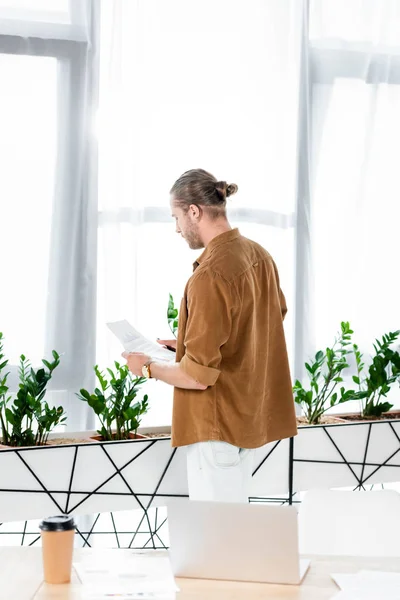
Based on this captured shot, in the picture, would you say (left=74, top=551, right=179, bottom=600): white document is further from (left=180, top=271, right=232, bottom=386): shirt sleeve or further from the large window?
the large window

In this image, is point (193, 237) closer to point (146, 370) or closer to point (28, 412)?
point (146, 370)

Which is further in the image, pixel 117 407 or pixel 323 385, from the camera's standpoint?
pixel 323 385

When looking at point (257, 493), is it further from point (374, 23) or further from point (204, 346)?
point (374, 23)

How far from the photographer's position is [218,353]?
2.75 meters

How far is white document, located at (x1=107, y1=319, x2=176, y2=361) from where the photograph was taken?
10.0ft

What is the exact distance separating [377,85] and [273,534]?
3.30 meters

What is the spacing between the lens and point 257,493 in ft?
11.9

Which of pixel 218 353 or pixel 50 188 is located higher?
pixel 50 188

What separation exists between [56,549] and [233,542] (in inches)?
13.5

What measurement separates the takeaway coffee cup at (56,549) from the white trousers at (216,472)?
119cm

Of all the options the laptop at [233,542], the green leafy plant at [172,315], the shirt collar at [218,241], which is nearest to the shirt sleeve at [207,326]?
the shirt collar at [218,241]

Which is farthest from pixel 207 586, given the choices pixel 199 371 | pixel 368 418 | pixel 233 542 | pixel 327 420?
pixel 368 418

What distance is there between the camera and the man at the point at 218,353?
2.75 meters

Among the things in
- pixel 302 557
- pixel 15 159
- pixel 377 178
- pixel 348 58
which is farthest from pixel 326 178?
pixel 302 557
